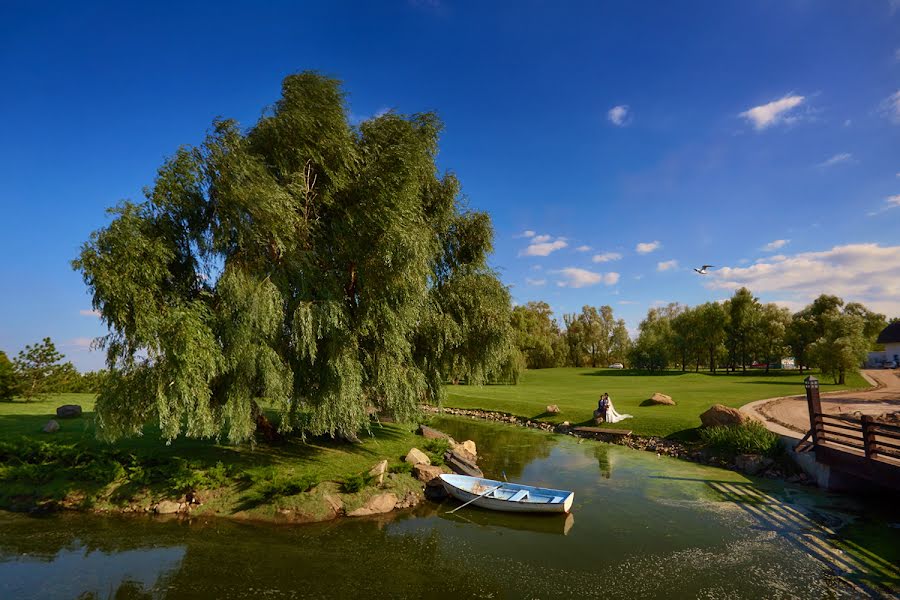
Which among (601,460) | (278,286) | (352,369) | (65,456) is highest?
(278,286)

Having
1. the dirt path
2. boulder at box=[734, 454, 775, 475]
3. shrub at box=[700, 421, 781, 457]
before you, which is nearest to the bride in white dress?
shrub at box=[700, 421, 781, 457]

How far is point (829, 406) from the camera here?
27.6m

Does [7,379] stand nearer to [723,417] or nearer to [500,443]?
[500,443]

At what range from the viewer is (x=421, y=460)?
18.8m

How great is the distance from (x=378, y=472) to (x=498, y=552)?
19.9ft

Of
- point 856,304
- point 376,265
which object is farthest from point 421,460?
point 856,304

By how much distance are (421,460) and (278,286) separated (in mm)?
9313

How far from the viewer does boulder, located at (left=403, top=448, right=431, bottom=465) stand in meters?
18.6

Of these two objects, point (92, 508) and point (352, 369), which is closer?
point (92, 508)

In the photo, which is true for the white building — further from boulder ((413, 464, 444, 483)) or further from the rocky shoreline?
boulder ((413, 464, 444, 483))

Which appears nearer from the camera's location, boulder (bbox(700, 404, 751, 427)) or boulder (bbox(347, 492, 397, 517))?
boulder (bbox(347, 492, 397, 517))

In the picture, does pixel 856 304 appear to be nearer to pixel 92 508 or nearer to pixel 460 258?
pixel 460 258

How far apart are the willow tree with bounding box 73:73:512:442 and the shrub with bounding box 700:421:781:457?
1520 centimetres

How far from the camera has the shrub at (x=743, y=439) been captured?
20.1 m
